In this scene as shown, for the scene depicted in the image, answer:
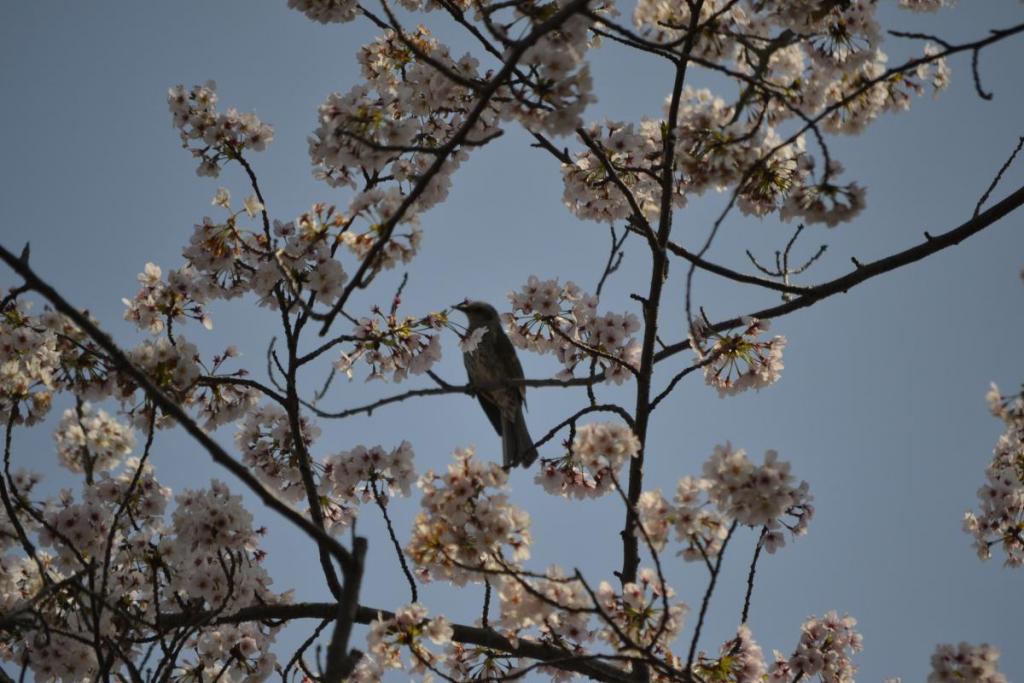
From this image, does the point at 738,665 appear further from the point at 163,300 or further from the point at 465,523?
the point at 163,300

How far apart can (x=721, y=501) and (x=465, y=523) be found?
1176 millimetres

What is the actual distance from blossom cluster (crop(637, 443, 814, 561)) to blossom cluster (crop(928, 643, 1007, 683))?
5.93 ft

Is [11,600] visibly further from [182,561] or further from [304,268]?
[304,268]

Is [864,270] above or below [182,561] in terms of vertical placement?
above

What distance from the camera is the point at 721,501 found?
3.95 meters

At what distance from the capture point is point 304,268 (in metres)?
4.80

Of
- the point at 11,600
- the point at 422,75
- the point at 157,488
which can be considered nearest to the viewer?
the point at 422,75

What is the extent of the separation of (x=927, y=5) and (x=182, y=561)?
5.50 meters

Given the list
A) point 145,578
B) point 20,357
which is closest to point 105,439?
point 20,357

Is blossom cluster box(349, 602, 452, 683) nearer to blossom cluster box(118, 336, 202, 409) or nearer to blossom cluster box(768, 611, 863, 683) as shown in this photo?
blossom cluster box(118, 336, 202, 409)

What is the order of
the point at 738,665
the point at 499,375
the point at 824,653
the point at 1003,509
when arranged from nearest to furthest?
the point at 738,665
the point at 824,653
the point at 1003,509
the point at 499,375

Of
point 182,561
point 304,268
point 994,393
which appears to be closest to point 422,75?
point 304,268

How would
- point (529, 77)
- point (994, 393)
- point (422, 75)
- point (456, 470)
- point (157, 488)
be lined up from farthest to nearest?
point (994, 393) → point (157, 488) → point (422, 75) → point (456, 470) → point (529, 77)

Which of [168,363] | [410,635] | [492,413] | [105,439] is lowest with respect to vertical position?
[410,635]
